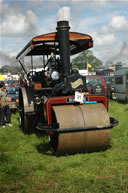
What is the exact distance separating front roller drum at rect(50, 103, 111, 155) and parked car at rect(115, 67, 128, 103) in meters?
9.88

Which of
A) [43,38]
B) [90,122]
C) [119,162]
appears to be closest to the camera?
[119,162]

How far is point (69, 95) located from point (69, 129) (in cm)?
97

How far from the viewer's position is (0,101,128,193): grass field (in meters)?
3.75

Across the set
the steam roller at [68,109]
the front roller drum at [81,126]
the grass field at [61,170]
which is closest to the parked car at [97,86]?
the steam roller at [68,109]

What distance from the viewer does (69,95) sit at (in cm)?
572

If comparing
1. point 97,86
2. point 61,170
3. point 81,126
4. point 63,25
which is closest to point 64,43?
point 63,25

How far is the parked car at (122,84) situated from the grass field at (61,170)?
907 cm

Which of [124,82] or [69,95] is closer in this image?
[69,95]

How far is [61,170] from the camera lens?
177 inches

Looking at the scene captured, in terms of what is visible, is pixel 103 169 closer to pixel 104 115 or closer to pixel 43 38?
pixel 104 115

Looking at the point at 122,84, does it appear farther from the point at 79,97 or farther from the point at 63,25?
the point at 79,97

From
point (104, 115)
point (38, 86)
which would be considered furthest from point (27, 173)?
point (38, 86)

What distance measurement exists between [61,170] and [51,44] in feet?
10.9

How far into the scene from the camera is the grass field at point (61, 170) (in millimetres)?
3748
